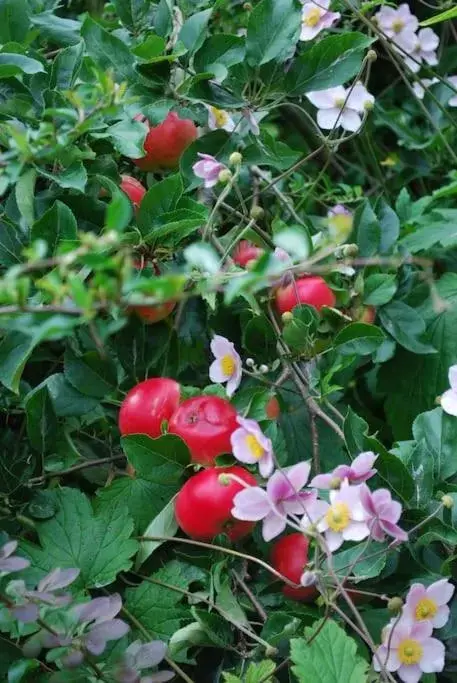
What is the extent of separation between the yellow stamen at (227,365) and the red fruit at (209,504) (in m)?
0.09

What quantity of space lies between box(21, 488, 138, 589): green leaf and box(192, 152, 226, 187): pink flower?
30 centimetres

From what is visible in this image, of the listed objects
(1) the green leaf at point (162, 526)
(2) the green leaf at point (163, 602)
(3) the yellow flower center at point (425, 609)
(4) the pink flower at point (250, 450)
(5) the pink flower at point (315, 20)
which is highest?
(5) the pink flower at point (315, 20)

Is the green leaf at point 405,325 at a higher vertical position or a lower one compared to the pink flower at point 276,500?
lower

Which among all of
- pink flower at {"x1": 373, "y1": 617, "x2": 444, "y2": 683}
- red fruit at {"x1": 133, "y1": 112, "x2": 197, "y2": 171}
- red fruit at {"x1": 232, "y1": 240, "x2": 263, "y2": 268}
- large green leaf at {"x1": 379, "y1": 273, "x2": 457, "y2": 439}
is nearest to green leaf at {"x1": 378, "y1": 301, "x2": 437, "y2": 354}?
large green leaf at {"x1": 379, "y1": 273, "x2": 457, "y2": 439}

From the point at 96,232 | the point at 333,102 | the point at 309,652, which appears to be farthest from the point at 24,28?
the point at 309,652

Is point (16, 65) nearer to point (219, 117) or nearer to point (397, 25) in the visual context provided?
point (219, 117)

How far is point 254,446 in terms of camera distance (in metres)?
0.71

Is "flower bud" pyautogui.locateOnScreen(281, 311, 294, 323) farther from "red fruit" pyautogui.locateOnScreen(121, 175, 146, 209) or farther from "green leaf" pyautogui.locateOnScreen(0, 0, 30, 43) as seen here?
"green leaf" pyautogui.locateOnScreen(0, 0, 30, 43)

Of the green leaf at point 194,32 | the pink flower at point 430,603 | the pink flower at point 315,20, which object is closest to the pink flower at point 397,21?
the pink flower at point 315,20

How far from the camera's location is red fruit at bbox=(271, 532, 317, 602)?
77 centimetres

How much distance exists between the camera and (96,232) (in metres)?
0.87

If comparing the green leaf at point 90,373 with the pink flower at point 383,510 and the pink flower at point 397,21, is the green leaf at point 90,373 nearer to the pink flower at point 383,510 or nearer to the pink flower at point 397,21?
the pink flower at point 383,510

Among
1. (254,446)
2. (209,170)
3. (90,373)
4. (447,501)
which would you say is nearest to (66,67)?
(209,170)

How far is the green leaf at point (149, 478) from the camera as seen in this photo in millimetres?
756
